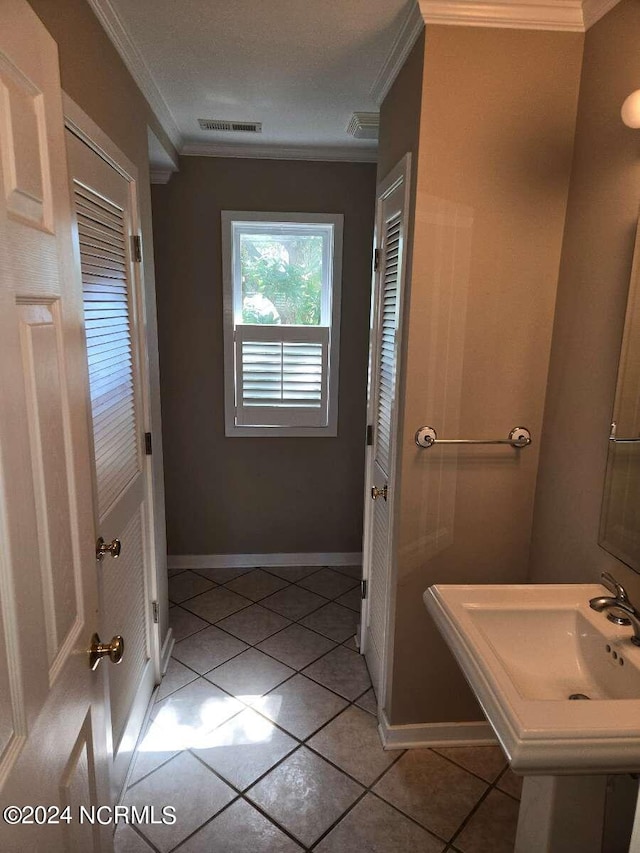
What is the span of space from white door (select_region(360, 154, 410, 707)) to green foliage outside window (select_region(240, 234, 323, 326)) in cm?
94

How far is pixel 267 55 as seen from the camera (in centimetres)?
194

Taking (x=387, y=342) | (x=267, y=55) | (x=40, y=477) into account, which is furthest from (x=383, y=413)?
(x=40, y=477)

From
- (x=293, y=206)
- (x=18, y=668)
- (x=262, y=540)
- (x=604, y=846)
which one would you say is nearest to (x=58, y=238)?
(x=18, y=668)

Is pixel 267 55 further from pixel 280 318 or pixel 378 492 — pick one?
pixel 378 492

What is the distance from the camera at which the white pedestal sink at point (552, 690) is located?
101 centimetres

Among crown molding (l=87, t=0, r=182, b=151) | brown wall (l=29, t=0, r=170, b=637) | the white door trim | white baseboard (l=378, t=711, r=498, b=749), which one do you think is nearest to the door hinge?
the white door trim

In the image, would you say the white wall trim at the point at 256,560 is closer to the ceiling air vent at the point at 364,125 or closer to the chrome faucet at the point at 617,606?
the chrome faucet at the point at 617,606

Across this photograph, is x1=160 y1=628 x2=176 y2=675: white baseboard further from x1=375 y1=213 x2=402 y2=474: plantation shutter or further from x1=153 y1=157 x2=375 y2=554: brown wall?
x1=375 y1=213 x2=402 y2=474: plantation shutter

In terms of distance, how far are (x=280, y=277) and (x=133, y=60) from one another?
1435mm

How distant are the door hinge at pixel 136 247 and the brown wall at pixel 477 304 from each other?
3.31 feet

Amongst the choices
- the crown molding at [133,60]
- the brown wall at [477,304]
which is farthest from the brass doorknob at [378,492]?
the crown molding at [133,60]

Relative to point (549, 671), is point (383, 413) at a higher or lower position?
higher

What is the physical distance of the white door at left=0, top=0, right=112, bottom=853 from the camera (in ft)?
2.40

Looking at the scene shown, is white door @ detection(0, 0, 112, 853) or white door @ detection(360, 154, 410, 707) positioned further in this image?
white door @ detection(360, 154, 410, 707)
